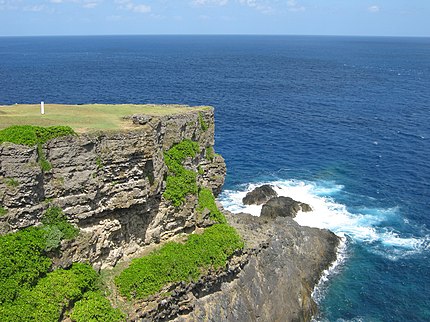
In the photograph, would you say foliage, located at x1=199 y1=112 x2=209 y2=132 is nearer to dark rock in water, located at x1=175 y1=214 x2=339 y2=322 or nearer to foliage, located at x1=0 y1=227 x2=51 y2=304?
dark rock in water, located at x1=175 y1=214 x2=339 y2=322

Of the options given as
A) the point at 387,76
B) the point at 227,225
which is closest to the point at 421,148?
the point at 227,225

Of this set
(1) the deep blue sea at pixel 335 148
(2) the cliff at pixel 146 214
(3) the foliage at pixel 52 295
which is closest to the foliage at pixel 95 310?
A: (3) the foliage at pixel 52 295

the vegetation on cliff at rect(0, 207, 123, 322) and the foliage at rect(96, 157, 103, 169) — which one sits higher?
the foliage at rect(96, 157, 103, 169)

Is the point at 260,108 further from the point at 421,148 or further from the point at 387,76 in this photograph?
the point at 387,76

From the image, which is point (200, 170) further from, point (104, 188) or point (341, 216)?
point (341, 216)

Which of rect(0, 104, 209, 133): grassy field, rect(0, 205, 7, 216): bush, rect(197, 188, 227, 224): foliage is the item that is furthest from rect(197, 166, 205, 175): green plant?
rect(0, 205, 7, 216): bush

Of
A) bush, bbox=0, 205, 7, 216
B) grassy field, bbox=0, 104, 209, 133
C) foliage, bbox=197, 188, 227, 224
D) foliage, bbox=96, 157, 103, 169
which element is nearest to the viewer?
bush, bbox=0, 205, 7, 216

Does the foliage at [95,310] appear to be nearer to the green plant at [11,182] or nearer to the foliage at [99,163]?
the foliage at [99,163]
